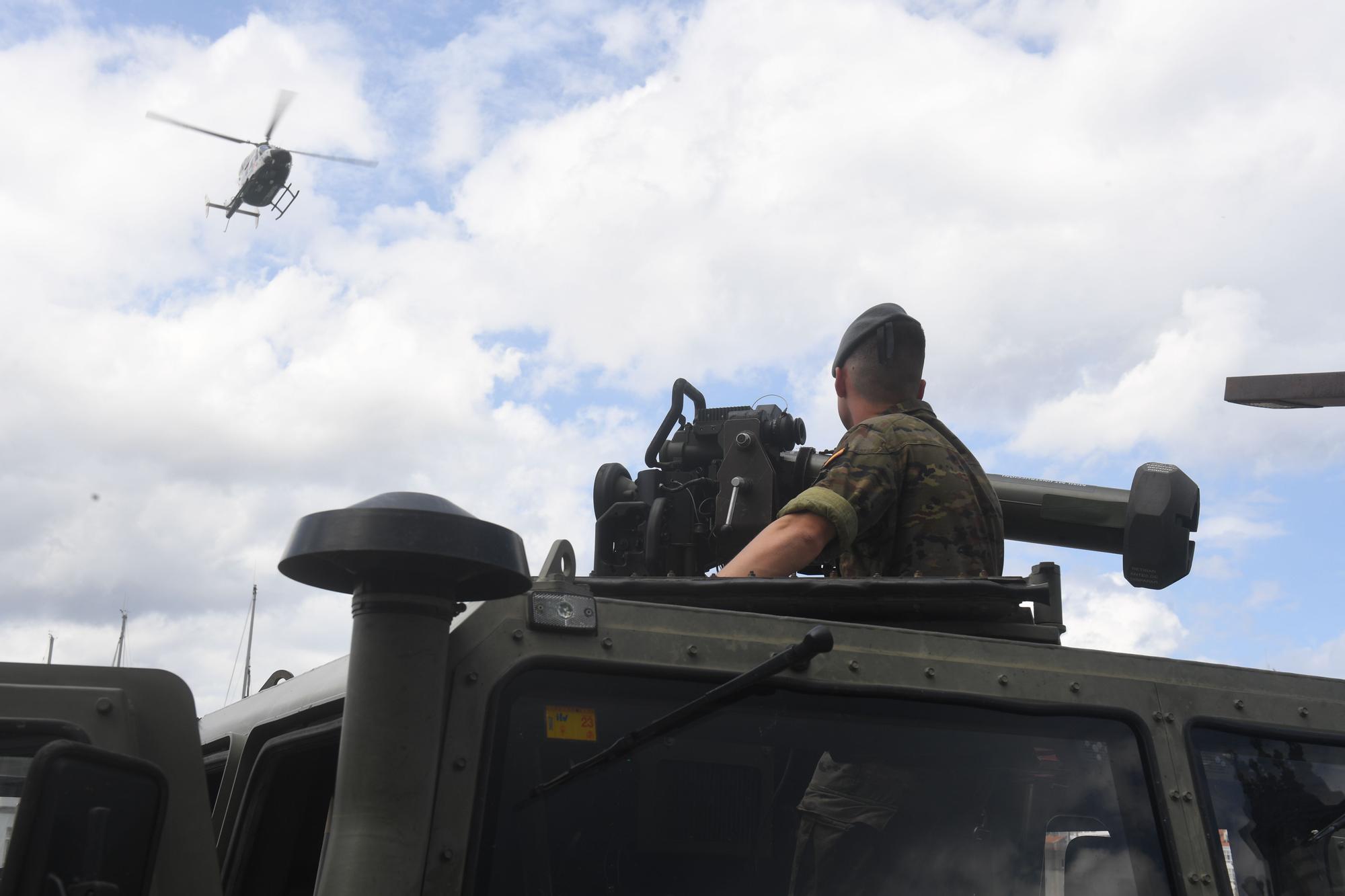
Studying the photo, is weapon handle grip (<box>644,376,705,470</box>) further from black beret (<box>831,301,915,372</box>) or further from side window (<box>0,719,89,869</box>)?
side window (<box>0,719,89,869</box>)

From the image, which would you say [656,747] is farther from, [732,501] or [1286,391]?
[1286,391]

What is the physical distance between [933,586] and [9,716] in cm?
151

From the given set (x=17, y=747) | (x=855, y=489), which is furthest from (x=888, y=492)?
(x=17, y=747)

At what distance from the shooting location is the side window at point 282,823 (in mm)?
2773

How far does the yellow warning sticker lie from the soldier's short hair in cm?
164

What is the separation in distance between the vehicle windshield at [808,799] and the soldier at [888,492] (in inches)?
20.0

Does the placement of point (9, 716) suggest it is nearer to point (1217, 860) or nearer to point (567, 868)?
point (567, 868)

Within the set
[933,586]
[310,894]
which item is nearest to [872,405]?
[933,586]

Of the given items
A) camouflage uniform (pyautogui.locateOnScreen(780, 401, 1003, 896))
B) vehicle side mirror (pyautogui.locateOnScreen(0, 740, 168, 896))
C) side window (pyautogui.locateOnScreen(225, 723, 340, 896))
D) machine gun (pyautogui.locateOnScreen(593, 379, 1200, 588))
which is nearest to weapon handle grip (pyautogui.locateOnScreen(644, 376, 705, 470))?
machine gun (pyautogui.locateOnScreen(593, 379, 1200, 588))

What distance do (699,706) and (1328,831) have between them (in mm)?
1201

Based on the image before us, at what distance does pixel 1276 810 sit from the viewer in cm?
254

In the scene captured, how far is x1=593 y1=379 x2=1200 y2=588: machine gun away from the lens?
12.0 ft

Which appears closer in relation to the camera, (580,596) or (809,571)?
(580,596)

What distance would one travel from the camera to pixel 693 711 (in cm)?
223
